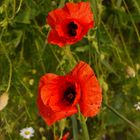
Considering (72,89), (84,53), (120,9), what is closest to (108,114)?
(84,53)

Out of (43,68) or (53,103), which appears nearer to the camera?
(53,103)

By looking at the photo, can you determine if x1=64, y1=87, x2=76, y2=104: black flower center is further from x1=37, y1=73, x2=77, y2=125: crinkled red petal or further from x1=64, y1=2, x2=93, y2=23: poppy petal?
x1=64, y1=2, x2=93, y2=23: poppy petal

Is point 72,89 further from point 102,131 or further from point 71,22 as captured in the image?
point 102,131

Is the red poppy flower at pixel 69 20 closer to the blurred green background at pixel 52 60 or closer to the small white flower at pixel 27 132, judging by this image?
the blurred green background at pixel 52 60

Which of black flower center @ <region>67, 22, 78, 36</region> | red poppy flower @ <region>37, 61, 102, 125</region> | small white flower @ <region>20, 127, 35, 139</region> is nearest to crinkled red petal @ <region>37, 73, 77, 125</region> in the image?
red poppy flower @ <region>37, 61, 102, 125</region>

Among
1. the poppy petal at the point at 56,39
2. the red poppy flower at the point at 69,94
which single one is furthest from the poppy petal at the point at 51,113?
→ the poppy petal at the point at 56,39

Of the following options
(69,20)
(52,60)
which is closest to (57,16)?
(69,20)
